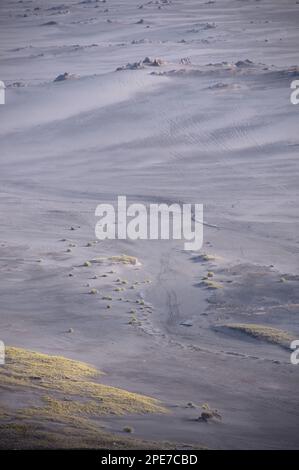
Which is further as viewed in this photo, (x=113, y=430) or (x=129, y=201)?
(x=129, y=201)

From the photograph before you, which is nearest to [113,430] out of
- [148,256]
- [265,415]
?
[265,415]

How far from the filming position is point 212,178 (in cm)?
4178

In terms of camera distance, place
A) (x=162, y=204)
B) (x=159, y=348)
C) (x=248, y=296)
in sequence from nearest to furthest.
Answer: (x=159, y=348) → (x=248, y=296) → (x=162, y=204)

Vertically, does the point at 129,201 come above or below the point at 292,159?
below

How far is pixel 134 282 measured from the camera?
28438 millimetres

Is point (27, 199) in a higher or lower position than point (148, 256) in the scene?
higher

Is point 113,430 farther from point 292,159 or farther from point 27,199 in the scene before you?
point 292,159

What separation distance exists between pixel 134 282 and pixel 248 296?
11.7ft
